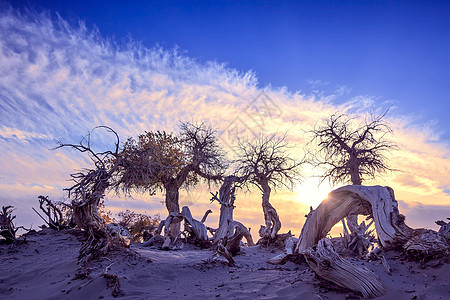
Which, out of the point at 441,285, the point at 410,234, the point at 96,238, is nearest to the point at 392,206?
the point at 410,234

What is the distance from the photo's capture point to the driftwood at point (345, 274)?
14.7ft

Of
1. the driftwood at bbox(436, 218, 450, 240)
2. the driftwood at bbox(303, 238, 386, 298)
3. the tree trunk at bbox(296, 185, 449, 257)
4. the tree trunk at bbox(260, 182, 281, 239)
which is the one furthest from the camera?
the tree trunk at bbox(260, 182, 281, 239)

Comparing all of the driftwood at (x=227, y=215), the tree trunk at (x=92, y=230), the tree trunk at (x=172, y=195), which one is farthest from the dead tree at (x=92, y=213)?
the tree trunk at (x=172, y=195)

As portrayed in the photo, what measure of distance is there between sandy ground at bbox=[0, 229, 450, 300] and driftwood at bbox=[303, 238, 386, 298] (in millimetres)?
128

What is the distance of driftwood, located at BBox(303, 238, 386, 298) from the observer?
4.48 m

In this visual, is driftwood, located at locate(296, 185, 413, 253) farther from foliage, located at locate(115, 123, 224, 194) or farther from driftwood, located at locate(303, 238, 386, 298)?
foliage, located at locate(115, 123, 224, 194)

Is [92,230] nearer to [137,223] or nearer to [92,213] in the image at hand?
[92,213]

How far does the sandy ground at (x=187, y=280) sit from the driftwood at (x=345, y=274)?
0.42ft

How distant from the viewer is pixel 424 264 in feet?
16.3

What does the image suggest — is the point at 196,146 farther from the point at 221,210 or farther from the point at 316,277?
the point at 316,277

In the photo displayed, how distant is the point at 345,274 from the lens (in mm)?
4613

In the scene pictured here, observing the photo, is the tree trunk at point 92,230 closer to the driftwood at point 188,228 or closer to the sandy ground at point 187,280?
the sandy ground at point 187,280

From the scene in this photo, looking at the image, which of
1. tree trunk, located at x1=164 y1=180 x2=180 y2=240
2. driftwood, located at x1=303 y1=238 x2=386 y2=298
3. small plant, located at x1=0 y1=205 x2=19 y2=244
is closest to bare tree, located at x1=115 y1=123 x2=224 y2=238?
tree trunk, located at x1=164 y1=180 x2=180 y2=240

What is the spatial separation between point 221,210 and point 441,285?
10.9 m
